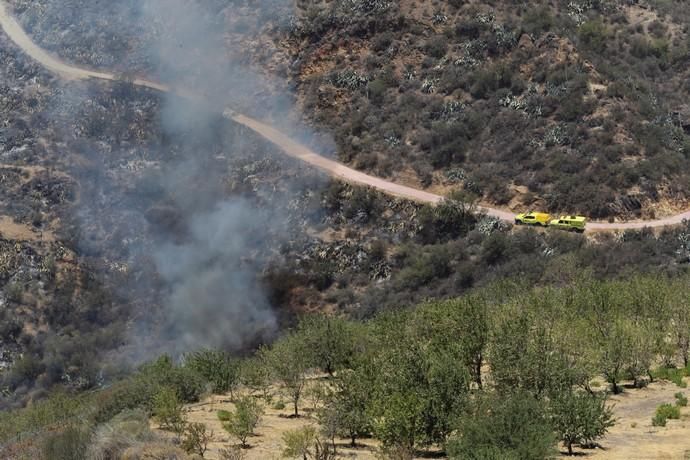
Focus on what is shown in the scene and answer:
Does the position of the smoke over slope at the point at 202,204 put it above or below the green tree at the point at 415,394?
above

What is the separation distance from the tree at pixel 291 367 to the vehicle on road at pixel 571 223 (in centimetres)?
2858

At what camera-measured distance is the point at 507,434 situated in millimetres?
20828

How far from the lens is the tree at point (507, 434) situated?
793 inches

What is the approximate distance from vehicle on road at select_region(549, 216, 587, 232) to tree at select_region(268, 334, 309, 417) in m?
28.6

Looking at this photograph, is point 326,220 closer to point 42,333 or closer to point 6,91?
point 42,333

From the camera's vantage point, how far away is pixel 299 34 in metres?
81.2

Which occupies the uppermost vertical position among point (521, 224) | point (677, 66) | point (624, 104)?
point (677, 66)

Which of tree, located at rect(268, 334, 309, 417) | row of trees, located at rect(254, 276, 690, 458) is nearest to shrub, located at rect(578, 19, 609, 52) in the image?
row of trees, located at rect(254, 276, 690, 458)

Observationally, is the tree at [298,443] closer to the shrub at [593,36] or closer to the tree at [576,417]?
the tree at [576,417]

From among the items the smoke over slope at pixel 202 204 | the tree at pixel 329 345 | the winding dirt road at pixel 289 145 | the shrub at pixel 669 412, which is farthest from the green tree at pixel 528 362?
the winding dirt road at pixel 289 145

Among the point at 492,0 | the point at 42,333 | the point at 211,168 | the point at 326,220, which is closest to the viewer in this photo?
the point at 42,333

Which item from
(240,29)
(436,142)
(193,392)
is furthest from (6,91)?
(193,392)

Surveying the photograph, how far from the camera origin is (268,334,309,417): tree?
104ft

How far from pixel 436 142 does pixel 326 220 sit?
38.3ft
